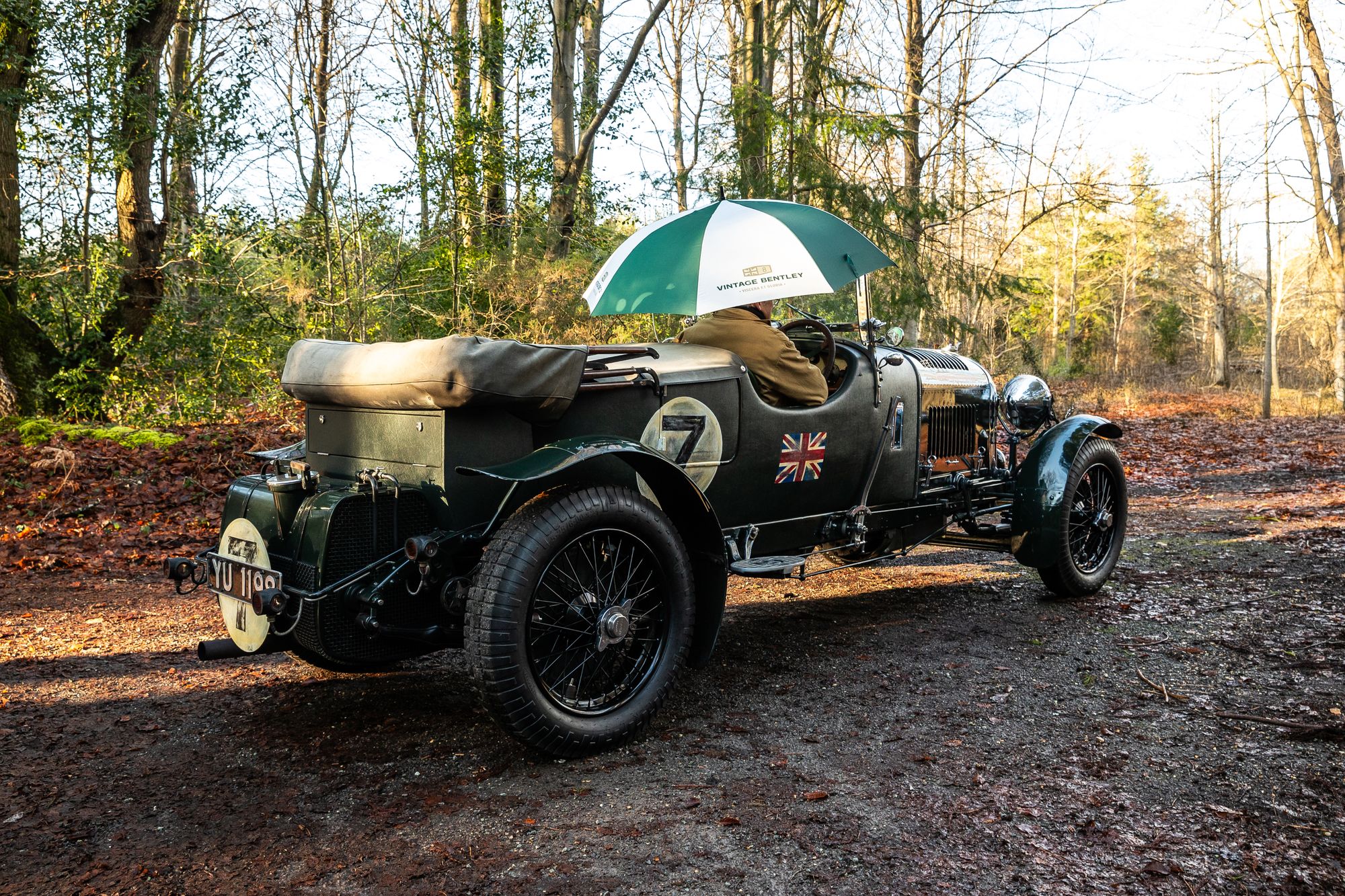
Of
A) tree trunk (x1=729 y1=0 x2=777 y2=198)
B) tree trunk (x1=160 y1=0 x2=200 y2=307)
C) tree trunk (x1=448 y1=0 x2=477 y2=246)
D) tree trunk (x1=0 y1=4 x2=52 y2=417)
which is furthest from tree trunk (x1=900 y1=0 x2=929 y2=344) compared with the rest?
tree trunk (x1=0 y1=4 x2=52 y2=417)

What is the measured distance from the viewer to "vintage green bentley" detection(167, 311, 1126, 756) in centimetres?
303

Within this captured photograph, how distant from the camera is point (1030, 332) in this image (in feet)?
154

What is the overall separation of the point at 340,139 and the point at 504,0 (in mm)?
3404

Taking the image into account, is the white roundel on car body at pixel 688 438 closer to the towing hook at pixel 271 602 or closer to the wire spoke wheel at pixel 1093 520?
the towing hook at pixel 271 602

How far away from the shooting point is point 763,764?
3057 millimetres

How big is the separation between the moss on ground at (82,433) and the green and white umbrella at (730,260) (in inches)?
261

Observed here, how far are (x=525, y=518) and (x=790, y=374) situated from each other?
1601 millimetres

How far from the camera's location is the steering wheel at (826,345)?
4609 mm

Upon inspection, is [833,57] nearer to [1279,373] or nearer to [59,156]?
[59,156]

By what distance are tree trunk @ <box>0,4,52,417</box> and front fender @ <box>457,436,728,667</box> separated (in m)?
8.87

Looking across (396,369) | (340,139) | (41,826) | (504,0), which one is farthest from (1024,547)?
(504,0)

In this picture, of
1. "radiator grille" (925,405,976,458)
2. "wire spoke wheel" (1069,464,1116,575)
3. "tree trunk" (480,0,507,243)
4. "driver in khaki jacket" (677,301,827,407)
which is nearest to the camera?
"driver in khaki jacket" (677,301,827,407)

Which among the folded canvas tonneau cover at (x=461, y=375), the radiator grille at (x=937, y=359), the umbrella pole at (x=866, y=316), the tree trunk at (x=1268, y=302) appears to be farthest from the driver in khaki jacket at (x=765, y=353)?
the tree trunk at (x=1268, y=302)

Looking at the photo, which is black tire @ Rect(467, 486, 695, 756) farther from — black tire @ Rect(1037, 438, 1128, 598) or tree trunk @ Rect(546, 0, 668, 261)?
tree trunk @ Rect(546, 0, 668, 261)
